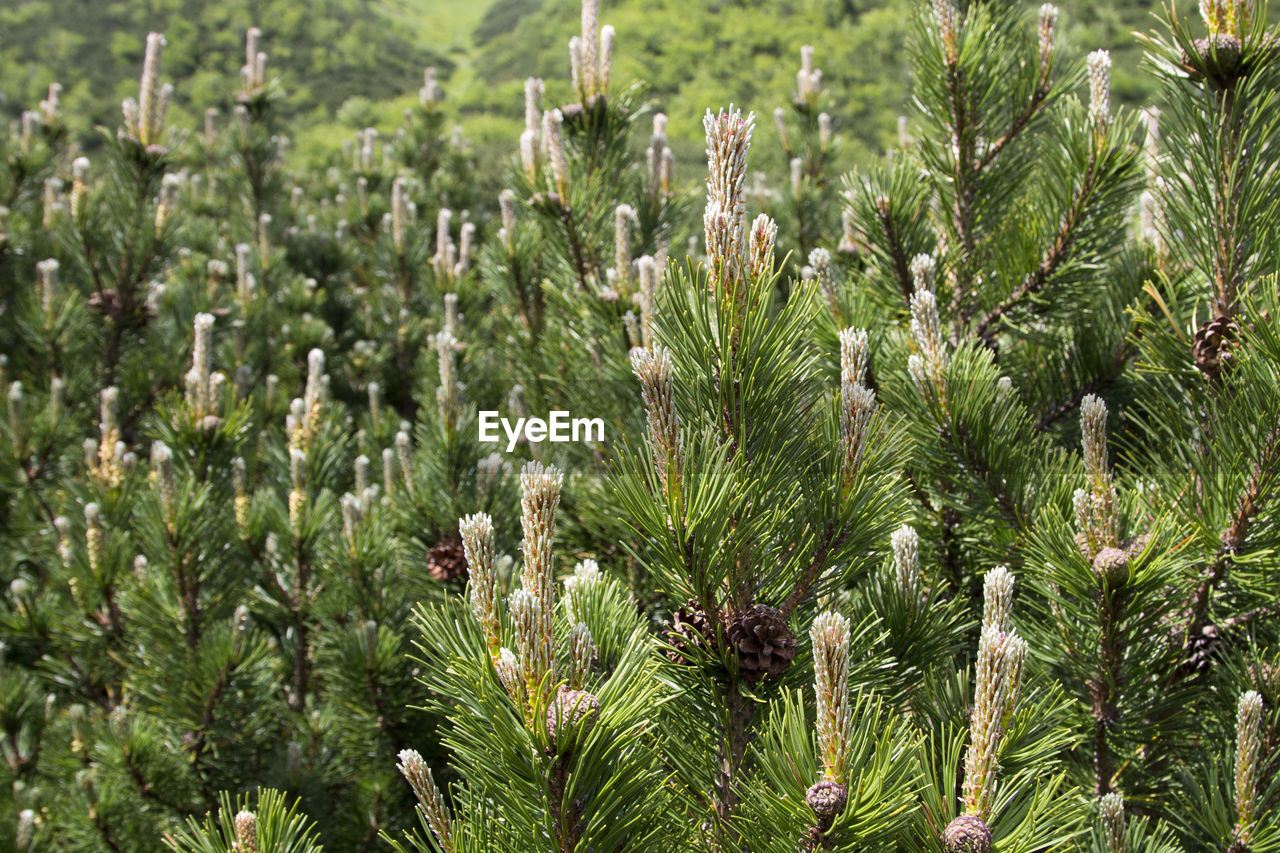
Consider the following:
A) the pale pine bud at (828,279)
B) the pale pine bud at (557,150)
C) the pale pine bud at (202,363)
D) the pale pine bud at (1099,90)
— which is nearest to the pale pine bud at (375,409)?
the pale pine bud at (202,363)

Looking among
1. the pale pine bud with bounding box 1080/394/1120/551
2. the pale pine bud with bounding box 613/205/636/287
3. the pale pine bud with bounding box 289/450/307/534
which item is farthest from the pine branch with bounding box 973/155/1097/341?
the pale pine bud with bounding box 289/450/307/534

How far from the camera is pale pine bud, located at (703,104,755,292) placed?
112 cm

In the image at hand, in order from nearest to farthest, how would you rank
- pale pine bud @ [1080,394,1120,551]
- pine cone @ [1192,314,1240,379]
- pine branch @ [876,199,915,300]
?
pale pine bud @ [1080,394,1120,551] → pine cone @ [1192,314,1240,379] → pine branch @ [876,199,915,300]

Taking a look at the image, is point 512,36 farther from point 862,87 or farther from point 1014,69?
point 1014,69

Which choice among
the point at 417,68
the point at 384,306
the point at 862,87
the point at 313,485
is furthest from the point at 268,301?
the point at 417,68

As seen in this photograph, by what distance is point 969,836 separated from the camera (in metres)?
1.06

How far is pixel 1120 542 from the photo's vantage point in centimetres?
161

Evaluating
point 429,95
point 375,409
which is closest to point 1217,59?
point 375,409

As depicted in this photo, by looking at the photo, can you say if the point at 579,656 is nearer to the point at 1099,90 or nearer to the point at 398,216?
the point at 1099,90

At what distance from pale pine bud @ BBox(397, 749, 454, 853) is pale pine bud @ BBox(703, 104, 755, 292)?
0.77 meters

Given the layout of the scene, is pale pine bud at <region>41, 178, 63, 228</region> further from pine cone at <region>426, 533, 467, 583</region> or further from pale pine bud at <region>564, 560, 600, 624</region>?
pale pine bud at <region>564, 560, 600, 624</region>

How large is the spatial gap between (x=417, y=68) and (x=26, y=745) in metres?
43.2

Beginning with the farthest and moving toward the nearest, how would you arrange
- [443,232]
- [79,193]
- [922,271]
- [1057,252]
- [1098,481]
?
[443,232] < [79,193] < [1057,252] < [922,271] < [1098,481]

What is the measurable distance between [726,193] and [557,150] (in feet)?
5.77
